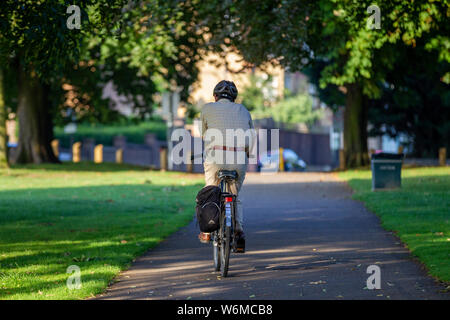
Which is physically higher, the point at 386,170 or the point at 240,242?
the point at 386,170

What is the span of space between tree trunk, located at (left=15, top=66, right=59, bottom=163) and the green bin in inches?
641

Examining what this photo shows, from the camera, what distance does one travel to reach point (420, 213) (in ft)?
47.3

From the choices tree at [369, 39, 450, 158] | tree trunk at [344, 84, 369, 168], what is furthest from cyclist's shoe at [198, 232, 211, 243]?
tree at [369, 39, 450, 158]

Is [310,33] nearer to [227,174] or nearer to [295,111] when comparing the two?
[227,174]

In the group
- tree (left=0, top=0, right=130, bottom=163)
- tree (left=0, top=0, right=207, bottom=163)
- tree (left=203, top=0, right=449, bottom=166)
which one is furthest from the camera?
tree (left=203, top=0, right=449, bottom=166)

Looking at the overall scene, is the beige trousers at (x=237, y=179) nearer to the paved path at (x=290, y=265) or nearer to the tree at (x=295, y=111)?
the paved path at (x=290, y=265)

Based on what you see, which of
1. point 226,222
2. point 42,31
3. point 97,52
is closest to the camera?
point 226,222

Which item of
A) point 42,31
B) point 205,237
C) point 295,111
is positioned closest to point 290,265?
point 205,237

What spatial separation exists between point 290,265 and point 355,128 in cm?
2367

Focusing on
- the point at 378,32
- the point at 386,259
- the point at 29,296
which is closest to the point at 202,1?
the point at 378,32

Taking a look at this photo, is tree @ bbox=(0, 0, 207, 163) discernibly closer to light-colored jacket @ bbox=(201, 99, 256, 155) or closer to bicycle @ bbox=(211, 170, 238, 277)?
light-colored jacket @ bbox=(201, 99, 256, 155)

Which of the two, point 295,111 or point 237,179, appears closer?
point 237,179

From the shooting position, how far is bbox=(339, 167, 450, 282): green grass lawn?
31.8 ft

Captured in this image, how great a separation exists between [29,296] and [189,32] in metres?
18.0
